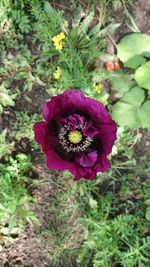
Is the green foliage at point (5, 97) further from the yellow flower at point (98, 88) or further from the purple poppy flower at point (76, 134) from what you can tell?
the purple poppy flower at point (76, 134)

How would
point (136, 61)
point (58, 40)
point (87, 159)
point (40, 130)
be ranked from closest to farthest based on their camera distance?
point (40, 130), point (87, 159), point (58, 40), point (136, 61)

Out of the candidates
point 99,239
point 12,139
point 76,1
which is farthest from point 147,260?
point 76,1

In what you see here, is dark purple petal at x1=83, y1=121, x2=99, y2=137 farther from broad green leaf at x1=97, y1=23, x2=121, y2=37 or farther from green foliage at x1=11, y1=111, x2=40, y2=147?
broad green leaf at x1=97, y1=23, x2=121, y2=37

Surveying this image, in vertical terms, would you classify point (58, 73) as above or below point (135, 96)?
above

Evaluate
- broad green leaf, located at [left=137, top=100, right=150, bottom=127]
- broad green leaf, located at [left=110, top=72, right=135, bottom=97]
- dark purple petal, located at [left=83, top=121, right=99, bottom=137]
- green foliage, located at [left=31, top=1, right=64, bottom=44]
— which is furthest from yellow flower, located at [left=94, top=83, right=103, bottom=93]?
dark purple petal, located at [left=83, top=121, right=99, bottom=137]

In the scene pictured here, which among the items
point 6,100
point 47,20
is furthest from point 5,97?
point 47,20

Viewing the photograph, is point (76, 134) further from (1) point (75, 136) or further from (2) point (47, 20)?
(2) point (47, 20)
